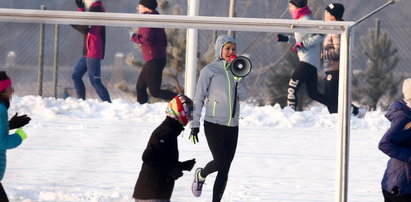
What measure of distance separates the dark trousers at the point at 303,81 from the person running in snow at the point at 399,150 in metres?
4.68

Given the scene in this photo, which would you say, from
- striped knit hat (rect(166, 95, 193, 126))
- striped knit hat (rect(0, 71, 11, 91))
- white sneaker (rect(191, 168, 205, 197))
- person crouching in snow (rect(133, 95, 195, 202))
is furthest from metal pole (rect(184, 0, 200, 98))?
striped knit hat (rect(0, 71, 11, 91))

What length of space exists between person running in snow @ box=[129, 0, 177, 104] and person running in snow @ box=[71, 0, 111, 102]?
0.52 m

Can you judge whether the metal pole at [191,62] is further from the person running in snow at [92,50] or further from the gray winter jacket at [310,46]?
the gray winter jacket at [310,46]

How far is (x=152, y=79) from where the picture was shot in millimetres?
9602

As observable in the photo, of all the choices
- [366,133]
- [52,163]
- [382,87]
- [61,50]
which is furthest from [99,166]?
[382,87]

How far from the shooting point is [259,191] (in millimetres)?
7750

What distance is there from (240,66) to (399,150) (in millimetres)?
1327

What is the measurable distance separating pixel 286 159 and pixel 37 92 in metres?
2.30

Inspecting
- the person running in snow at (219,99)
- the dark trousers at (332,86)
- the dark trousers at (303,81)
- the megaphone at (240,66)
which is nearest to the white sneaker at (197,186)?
the person running in snow at (219,99)

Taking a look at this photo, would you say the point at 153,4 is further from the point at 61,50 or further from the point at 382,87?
the point at 382,87

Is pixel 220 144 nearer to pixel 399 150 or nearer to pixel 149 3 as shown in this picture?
pixel 399 150

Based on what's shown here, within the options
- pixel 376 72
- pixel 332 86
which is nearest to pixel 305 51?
pixel 332 86

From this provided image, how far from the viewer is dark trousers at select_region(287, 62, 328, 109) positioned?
10.5 m

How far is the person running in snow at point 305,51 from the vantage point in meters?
9.20
